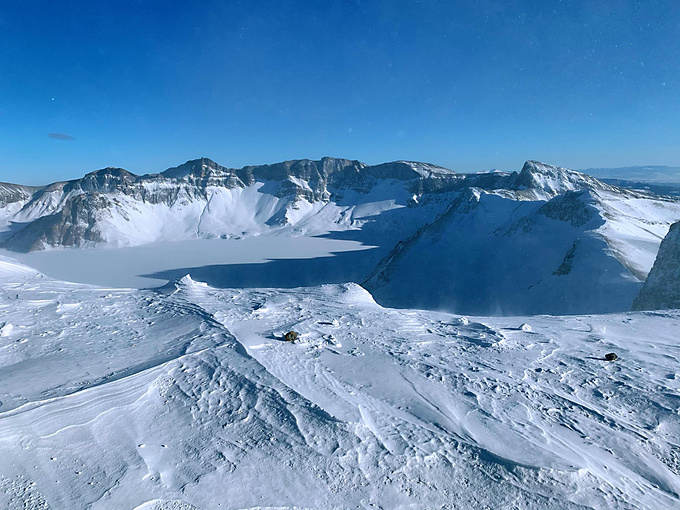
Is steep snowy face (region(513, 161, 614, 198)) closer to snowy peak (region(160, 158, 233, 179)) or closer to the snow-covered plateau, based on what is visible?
the snow-covered plateau

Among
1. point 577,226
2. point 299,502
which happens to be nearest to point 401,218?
point 577,226

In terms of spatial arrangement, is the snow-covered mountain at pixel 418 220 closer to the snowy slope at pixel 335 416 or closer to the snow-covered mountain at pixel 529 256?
the snow-covered mountain at pixel 529 256

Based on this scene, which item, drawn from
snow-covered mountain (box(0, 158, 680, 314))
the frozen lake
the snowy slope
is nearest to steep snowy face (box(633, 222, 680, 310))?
snow-covered mountain (box(0, 158, 680, 314))

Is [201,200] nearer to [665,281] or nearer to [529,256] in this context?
[529,256]

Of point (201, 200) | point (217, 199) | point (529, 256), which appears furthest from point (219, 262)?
point (217, 199)

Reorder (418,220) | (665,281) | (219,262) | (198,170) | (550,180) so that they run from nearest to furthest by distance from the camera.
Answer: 1. (665,281)
2. (550,180)
3. (219,262)
4. (418,220)
5. (198,170)

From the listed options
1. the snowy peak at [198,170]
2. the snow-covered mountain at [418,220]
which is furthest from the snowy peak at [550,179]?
the snowy peak at [198,170]

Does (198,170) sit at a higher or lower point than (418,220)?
higher
